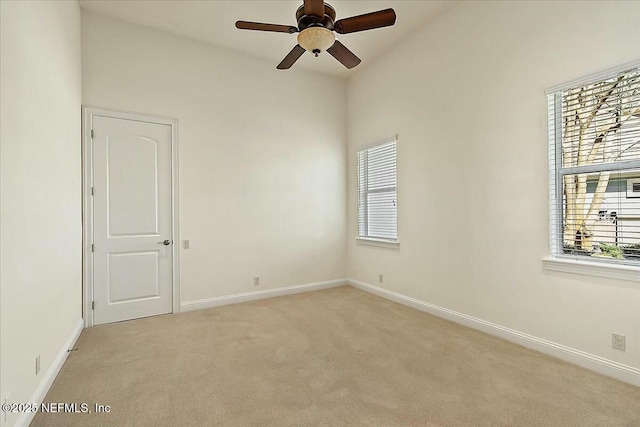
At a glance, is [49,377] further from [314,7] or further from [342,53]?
[342,53]

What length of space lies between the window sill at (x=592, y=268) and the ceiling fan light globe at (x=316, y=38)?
2.55 meters

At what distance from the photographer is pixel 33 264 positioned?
2035 mm

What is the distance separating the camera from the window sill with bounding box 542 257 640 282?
2.29m

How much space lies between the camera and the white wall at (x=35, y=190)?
172 centimetres

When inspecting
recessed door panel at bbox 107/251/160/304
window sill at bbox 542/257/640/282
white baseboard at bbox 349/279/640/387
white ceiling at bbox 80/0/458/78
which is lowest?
white baseboard at bbox 349/279/640/387

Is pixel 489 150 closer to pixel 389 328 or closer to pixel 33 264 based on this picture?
pixel 389 328

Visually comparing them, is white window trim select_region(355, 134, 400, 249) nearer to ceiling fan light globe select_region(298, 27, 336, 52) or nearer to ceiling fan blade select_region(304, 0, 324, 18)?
ceiling fan light globe select_region(298, 27, 336, 52)

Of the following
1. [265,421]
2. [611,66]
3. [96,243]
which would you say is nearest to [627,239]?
[611,66]

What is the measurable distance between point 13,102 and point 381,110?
393 cm

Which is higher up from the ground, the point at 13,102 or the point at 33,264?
the point at 13,102

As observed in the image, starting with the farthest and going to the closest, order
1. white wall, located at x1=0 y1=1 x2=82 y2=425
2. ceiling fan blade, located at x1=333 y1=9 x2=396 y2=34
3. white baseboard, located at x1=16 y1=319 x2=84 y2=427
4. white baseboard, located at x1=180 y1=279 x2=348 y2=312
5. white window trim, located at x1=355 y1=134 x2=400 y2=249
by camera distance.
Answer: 1. white window trim, located at x1=355 y1=134 x2=400 y2=249
2. white baseboard, located at x1=180 y1=279 x2=348 y2=312
3. ceiling fan blade, located at x1=333 y1=9 x2=396 y2=34
4. white baseboard, located at x1=16 y1=319 x2=84 y2=427
5. white wall, located at x1=0 y1=1 x2=82 y2=425

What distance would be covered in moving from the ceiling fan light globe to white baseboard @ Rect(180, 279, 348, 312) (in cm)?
322

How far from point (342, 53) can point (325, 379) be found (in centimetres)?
269

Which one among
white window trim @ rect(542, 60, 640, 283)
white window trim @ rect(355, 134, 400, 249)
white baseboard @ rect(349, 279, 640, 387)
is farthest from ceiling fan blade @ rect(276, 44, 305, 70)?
white baseboard @ rect(349, 279, 640, 387)
